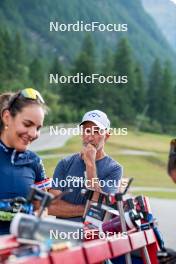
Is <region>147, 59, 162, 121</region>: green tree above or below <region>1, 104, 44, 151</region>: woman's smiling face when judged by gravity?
above

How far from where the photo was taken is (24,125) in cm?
233

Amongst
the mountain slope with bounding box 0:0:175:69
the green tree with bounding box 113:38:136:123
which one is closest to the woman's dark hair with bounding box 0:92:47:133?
the green tree with bounding box 113:38:136:123

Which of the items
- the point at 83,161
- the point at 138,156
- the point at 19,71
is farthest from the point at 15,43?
the point at 83,161

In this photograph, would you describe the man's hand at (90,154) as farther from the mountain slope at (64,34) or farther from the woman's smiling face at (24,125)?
the mountain slope at (64,34)

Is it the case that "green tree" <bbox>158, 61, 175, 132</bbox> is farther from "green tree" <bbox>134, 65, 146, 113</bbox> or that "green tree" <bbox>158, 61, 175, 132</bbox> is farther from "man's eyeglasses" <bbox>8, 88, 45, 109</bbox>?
"man's eyeglasses" <bbox>8, 88, 45, 109</bbox>

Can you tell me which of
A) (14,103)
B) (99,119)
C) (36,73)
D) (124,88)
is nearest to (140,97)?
(124,88)

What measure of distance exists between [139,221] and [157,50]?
40.6 metres

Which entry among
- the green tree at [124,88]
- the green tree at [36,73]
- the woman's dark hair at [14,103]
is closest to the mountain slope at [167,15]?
the green tree at [124,88]

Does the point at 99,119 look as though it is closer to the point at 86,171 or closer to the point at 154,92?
the point at 86,171

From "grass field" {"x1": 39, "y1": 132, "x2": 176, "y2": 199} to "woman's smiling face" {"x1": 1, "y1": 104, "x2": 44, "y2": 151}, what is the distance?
11.5 metres

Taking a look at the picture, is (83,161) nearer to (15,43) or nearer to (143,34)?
(15,43)

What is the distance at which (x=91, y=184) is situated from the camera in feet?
9.96

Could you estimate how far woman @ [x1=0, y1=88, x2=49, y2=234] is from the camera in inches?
91.9

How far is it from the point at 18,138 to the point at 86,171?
77 centimetres
